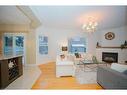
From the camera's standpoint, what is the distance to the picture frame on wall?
841cm

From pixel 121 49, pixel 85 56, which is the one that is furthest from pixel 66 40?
pixel 121 49

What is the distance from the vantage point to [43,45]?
28.4 ft

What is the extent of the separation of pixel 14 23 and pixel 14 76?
3752 millimetres

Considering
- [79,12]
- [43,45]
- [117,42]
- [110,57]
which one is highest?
[79,12]

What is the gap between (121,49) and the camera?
831cm

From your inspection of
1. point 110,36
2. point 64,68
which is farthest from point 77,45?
point 64,68

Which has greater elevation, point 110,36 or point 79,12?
point 79,12

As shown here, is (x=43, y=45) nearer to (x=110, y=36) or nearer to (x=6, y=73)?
(x=110, y=36)

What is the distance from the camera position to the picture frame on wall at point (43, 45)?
8.41 meters

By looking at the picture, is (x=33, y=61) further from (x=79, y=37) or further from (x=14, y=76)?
(x=79, y=37)

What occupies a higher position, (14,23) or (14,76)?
(14,23)

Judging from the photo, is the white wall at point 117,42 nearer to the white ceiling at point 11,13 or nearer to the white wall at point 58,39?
the white wall at point 58,39

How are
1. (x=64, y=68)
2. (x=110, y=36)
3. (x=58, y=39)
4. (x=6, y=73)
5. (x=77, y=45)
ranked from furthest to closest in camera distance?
(x=77, y=45) → (x=58, y=39) → (x=110, y=36) → (x=64, y=68) → (x=6, y=73)

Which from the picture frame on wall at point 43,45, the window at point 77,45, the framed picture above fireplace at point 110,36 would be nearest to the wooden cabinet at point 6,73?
the picture frame on wall at point 43,45
